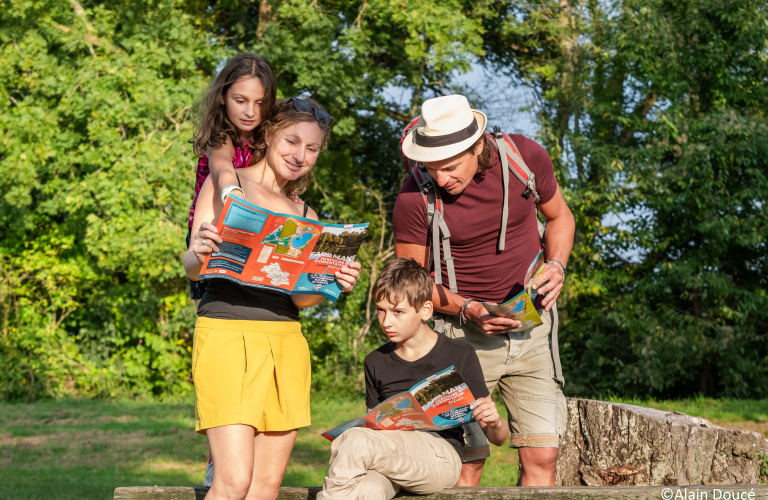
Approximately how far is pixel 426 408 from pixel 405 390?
0.94 feet

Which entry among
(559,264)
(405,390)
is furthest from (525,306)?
(405,390)

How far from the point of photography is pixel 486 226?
327 cm

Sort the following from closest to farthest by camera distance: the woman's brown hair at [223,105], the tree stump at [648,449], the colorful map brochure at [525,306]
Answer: the woman's brown hair at [223,105] < the colorful map brochure at [525,306] < the tree stump at [648,449]

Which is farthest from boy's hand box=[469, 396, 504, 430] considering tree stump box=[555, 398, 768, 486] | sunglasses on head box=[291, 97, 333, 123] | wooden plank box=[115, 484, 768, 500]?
tree stump box=[555, 398, 768, 486]

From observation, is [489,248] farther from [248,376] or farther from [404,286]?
[248,376]

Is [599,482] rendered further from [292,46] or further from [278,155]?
[292,46]

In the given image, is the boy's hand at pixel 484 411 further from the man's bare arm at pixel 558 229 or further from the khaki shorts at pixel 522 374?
the man's bare arm at pixel 558 229

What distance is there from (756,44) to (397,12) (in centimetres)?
556

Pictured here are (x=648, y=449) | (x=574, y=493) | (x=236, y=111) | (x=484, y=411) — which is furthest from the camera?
(x=648, y=449)

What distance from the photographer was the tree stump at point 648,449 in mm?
3941

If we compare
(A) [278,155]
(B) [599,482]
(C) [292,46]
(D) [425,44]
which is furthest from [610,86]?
(A) [278,155]

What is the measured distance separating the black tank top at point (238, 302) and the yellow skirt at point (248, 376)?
26mm

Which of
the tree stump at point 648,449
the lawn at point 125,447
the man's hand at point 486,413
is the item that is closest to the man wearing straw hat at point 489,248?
the man's hand at point 486,413

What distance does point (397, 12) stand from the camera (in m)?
11.3
